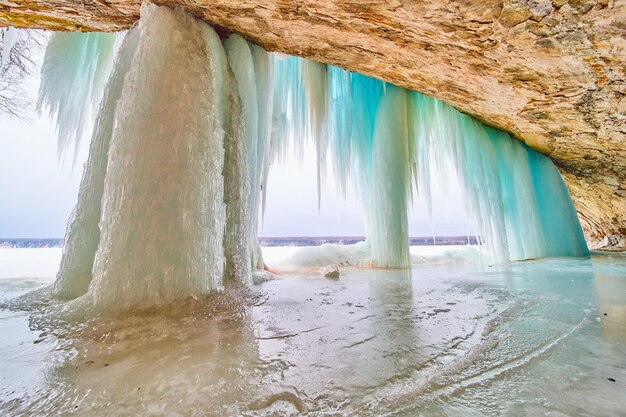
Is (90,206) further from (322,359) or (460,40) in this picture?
(460,40)

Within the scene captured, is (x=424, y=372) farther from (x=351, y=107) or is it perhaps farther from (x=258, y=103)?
(x=351, y=107)

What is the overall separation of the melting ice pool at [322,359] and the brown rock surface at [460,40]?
1565mm

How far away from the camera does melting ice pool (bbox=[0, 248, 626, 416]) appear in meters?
0.56

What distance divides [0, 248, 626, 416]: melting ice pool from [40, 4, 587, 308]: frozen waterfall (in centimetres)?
29

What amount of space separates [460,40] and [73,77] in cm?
336

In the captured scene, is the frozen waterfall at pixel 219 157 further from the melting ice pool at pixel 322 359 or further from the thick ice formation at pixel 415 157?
the melting ice pool at pixel 322 359

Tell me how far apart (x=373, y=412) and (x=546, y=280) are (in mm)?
2082

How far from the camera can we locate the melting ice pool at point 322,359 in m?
0.56

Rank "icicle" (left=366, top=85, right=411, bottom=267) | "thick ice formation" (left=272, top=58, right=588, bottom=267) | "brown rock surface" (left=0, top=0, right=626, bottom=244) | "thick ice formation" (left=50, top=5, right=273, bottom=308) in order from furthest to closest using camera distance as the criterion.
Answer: "thick ice formation" (left=272, top=58, right=588, bottom=267) < "icicle" (left=366, top=85, right=411, bottom=267) < "brown rock surface" (left=0, top=0, right=626, bottom=244) < "thick ice formation" (left=50, top=5, right=273, bottom=308)

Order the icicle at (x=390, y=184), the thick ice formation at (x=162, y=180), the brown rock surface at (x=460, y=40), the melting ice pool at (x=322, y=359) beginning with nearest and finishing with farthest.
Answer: the melting ice pool at (x=322, y=359), the thick ice formation at (x=162, y=180), the brown rock surface at (x=460, y=40), the icicle at (x=390, y=184)

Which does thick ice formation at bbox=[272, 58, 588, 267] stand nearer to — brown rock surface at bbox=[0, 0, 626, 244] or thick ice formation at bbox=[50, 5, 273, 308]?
brown rock surface at bbox=[0, 0, 626, 244]

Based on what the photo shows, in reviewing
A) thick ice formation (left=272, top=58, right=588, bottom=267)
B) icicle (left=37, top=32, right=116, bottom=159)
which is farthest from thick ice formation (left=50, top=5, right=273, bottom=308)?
thick ice formation (left=272, top=58, right=588, bottom=267)

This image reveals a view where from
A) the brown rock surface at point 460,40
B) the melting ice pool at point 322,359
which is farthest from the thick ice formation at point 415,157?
the melting ice pool at point 322,359

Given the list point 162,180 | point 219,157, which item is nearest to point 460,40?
point 219,157
